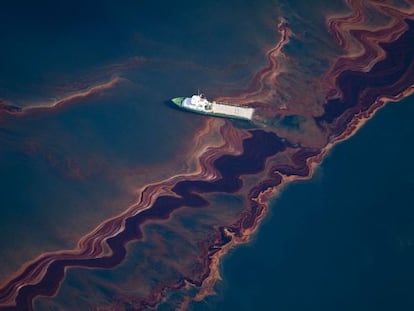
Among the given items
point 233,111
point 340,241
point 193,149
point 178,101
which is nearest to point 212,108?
point 233,111

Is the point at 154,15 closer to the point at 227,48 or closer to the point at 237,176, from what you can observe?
the point at 227,48

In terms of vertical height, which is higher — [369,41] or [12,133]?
[369,41]

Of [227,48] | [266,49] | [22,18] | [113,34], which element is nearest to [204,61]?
[227,48]

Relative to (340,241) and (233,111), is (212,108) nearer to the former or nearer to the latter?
(233,111)

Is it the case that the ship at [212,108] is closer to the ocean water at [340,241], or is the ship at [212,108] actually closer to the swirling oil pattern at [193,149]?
the swirling oil pattern at [193,149]

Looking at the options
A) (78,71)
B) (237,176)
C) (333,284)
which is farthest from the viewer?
(78,71)

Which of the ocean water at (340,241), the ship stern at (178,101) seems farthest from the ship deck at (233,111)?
the ocean water at (340,241)
